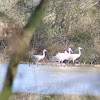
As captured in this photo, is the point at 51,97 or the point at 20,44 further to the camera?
the point at 51,97

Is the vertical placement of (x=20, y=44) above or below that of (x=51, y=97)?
above

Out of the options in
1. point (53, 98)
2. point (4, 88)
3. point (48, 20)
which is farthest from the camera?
point (48, 20)

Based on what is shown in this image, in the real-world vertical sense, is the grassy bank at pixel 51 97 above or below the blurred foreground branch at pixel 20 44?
below

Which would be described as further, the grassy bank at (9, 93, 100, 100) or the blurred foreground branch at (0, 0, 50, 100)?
the grassy bank at (9, 93, 100, 100)

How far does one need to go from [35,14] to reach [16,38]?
14 cm

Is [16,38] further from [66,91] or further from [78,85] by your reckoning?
[78,85]

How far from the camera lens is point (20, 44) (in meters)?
1.29

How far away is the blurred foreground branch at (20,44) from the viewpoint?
128cm

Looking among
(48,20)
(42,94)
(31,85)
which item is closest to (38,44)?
(48,20)

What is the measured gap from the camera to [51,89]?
570cm

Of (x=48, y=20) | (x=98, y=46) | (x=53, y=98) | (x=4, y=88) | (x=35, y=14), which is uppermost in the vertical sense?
(x=48, y=20)

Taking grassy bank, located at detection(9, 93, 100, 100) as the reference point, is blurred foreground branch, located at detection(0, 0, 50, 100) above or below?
above

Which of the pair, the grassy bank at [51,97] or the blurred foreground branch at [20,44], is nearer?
the blurred foreground branch at [20,44]

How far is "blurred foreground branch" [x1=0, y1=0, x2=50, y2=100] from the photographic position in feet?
4.21
